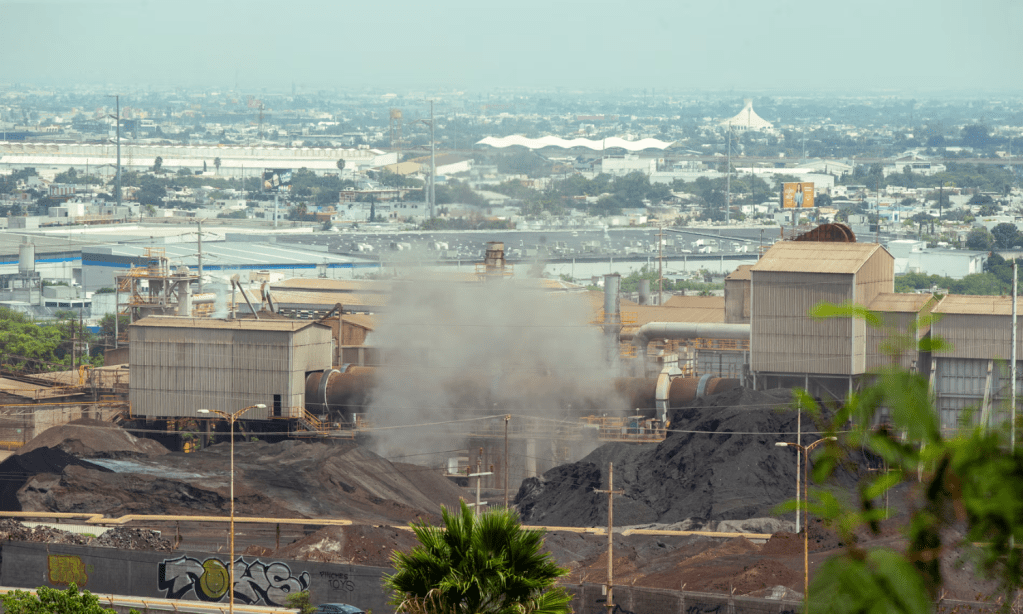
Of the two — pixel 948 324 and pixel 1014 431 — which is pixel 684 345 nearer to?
pixel 948 324

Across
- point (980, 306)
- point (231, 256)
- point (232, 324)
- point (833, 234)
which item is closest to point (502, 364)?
point (232, 324)

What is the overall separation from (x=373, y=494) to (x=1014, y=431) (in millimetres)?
51675

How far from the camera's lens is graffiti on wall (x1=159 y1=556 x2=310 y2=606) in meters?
38.4

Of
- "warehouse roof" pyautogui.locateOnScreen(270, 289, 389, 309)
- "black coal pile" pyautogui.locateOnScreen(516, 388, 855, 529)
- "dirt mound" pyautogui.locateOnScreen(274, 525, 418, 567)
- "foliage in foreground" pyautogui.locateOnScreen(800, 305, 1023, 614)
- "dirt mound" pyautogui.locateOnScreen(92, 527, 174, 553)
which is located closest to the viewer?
"foliage in foreground" pyautogui.locateOnScreen(800, 305, 1023, 614)

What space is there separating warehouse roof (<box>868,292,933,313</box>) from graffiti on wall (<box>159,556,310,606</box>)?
94.8ft

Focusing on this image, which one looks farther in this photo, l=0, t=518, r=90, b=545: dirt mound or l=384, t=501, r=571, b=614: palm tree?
l=0, t=518, r=90, b=545: dirt mound

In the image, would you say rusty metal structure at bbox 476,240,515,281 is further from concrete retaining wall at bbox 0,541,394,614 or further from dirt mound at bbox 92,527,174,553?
concrete retaining wall at bbox 0,541,394,614

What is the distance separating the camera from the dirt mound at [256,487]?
52.9 m

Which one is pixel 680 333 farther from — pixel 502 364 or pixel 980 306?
pixel 980 306

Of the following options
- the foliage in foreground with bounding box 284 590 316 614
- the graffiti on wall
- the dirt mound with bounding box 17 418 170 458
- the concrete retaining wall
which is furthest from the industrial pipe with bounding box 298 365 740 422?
the foliage in foreground with bounding box 284 590 316 614

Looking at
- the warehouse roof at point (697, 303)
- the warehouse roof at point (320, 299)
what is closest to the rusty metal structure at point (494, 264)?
the warehouse roof at point (320, 299)

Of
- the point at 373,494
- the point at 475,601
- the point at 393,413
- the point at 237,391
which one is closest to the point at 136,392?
the point at 237,391

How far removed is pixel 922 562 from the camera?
12.3ft

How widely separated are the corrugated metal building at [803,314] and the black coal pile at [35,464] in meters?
28.0
